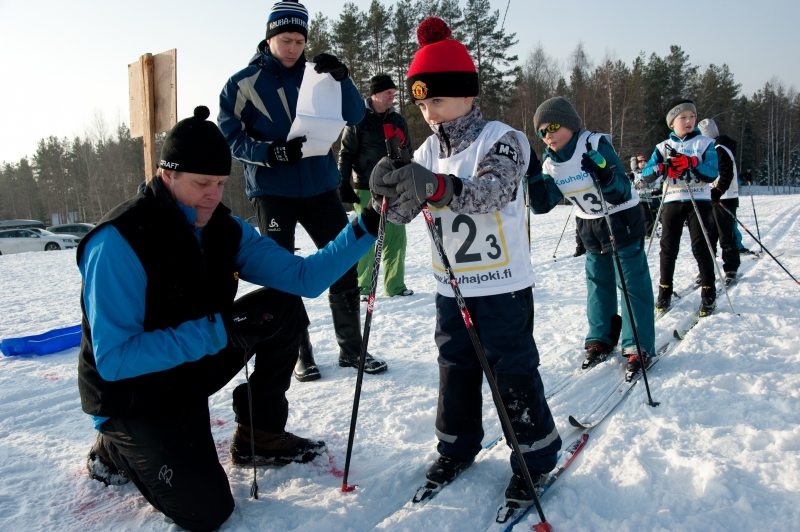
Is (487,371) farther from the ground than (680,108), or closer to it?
closer to it

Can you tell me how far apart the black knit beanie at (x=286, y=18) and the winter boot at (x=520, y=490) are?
281 centimetres

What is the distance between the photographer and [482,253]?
85.6 inches

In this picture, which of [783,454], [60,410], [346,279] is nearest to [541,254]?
[346,279]

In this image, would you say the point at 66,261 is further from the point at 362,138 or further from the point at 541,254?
the point at 541,254

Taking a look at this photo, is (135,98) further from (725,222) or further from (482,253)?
(725,222)

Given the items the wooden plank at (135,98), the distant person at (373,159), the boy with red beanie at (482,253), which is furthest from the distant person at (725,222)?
the wooden plank at (135,98)

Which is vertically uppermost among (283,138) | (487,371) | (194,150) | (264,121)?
(264,121)

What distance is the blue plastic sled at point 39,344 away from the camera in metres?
4.11

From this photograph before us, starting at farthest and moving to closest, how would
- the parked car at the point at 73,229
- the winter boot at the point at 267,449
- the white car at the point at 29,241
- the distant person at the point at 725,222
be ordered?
1. the parked car at the point at 73,229
2. the white car at the point at 29,241
3. the distant person at the point at 725,222
4. the winter boot at the point at 267,449

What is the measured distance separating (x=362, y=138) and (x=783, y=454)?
442cm

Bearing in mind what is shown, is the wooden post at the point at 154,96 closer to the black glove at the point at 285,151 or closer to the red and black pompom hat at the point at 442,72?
the black glove at the point at 285,151

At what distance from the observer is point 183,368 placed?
2.08m

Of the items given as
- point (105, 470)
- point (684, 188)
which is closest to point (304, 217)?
point (105, 470)

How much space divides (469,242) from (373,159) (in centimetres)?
356
